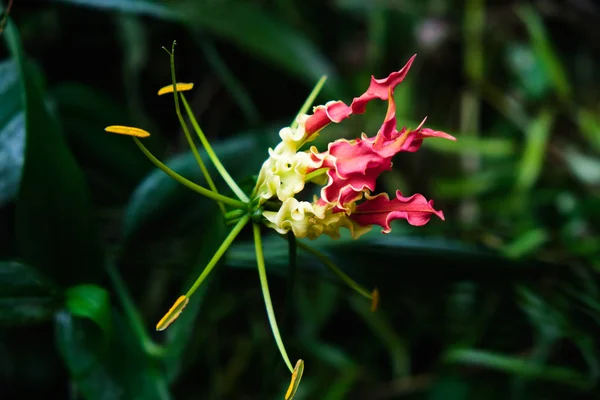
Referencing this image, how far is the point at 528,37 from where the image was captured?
58.1 inches

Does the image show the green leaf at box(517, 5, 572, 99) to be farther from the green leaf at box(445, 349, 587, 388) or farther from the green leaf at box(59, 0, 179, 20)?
the green leaf at box(59, 0, 179, 20)

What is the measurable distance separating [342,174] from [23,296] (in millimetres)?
399

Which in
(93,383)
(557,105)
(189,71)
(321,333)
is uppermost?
(557,105)

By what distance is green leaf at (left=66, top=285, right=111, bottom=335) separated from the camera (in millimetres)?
584

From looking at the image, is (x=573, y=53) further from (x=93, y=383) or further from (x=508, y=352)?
(x=93, y=383)

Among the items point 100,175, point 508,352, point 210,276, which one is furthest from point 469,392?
point 100,175

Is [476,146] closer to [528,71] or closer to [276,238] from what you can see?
[528,71]

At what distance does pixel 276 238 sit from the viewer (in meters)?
0.85

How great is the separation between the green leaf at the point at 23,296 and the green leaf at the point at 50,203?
32 mm

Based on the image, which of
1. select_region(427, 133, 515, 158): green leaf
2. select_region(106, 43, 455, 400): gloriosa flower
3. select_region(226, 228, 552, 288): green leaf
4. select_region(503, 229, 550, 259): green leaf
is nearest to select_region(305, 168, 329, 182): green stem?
select_region(106, 43, 455, 400): gloriosa flower

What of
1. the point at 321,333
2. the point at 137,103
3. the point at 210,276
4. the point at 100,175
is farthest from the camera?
the point at 321,333

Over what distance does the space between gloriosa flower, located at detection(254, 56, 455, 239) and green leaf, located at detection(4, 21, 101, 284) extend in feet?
0.84

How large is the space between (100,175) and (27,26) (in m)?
0.34

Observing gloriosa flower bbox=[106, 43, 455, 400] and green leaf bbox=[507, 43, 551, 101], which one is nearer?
gloriosa flower bbox=[106, 43, 455, 400]
